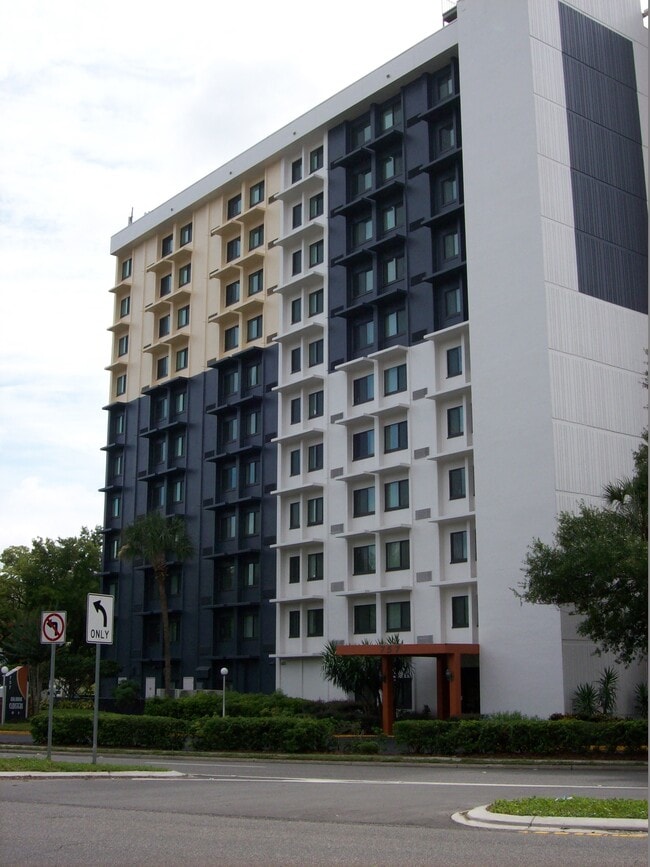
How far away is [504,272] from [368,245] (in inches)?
416

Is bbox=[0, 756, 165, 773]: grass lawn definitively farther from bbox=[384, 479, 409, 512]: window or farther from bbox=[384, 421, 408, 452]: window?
bbox=[384, 421, 408, 452]: window

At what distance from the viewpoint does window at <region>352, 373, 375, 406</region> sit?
177 ft

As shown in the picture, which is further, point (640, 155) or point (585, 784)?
point (640, 155)

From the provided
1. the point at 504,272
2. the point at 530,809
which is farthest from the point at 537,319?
the point at 530,809

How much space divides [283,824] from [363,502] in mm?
39630

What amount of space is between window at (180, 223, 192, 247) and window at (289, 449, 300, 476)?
63.6ft

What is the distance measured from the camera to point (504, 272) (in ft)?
151

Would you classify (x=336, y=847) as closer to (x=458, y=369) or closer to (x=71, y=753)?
(x=71, y=753)

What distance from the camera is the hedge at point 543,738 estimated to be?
99.6ft

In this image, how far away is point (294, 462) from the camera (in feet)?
188

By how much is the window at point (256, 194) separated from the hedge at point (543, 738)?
4075 cm

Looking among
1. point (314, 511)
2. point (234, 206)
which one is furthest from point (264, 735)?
point (234, 206)

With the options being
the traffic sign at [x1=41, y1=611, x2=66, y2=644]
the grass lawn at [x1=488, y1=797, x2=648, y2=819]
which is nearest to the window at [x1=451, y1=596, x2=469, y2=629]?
the traffic sign at [x1=41, y1=611, x2=66, y2=644]

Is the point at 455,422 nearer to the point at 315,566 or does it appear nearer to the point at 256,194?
the point at 315,566
